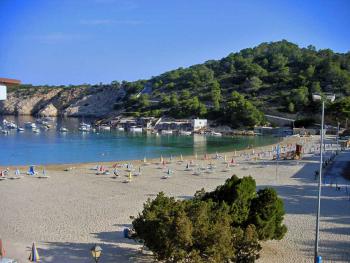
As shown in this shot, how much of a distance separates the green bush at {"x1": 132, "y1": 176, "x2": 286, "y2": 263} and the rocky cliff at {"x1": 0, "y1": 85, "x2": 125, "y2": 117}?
13948cm

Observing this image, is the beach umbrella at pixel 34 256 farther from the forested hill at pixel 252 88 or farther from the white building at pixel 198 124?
the white building at pixel 198 124

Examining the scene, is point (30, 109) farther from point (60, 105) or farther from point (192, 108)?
point (192, 108)

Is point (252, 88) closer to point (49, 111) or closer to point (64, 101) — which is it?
point (49, 111)

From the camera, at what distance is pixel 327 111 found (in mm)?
65938

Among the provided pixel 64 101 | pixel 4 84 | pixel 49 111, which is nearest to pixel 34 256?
pixel 4 84

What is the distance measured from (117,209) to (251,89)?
8822 cm

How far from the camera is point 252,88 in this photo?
103 metres

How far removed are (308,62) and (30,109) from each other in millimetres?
121101

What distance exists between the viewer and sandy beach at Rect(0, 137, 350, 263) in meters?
13.1

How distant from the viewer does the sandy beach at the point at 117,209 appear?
43.0 ft

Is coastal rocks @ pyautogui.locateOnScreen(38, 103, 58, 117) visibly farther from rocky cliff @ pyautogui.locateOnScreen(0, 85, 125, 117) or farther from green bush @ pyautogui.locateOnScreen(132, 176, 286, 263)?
green bush @ pyautogui.locateOnScreen(132, 176, 286, 263)

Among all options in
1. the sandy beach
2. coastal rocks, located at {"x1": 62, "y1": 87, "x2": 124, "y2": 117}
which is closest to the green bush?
the sandy beach

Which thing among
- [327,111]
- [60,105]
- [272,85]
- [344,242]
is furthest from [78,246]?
[60,105]

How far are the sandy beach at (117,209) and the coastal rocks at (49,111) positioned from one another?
464 feet
